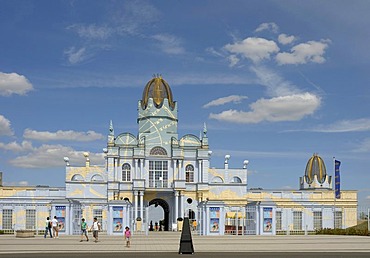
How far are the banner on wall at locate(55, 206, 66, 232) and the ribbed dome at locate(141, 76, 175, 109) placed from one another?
24.5m

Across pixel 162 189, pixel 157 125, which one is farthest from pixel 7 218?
pixel 157 125

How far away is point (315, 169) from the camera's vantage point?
73812mm

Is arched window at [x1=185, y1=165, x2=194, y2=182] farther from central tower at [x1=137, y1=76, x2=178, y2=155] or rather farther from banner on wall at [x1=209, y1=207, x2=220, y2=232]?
banner on wall at [x1=209, y1=207, x2=220, y2=232]

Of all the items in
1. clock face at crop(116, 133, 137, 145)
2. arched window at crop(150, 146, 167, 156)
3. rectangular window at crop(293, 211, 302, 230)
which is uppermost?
clock face at crop(116, 133, 137, 145)

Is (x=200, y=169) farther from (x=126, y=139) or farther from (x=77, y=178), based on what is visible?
(x=77, y=178)

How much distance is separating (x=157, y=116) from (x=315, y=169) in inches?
820

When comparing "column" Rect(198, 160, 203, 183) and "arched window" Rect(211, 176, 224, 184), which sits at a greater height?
"column" Rect(198, 160, 203, 183)

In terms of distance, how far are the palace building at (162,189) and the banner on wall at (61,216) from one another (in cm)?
1588

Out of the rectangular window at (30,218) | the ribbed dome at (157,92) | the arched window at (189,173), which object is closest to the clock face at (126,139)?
the ribbed dome at (157,92)

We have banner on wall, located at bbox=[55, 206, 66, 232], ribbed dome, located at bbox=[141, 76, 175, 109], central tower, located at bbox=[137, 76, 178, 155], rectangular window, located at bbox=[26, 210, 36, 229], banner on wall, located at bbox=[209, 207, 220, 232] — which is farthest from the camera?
ribbed dome, located at bbox=[141, 76, 175, 109]

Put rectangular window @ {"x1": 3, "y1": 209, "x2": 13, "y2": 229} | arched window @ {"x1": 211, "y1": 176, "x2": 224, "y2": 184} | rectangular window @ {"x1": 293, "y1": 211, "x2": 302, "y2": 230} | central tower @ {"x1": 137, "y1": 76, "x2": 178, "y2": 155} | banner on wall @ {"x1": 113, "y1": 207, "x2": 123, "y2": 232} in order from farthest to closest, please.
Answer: rectangular window @ {"x1": 293, "y1": 211, "x2": 302, "y2": 230}
arched window @ {"x1": 211, "y1": 176, "x2": 224, "y2": 184}
central tower @ {"x1": 137, "y1": 76, "x2": 178, "y2": 155}
rectangular window @ {"x1": 3, "y1": 209, "x2": 13, "y2": 229}
banner on wall @ {"x1": 113, "y1": 207, "x2": 123, "y2": 232}

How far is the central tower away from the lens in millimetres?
65438

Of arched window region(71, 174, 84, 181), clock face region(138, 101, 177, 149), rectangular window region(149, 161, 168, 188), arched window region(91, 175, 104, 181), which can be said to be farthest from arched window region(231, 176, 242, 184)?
arched window region(71, 174, 84, 181)

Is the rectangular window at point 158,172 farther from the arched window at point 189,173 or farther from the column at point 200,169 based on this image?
the column at point 200,169
